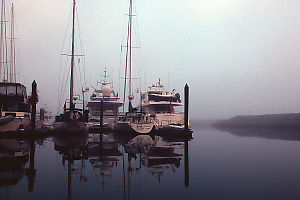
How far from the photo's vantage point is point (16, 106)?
29297mm

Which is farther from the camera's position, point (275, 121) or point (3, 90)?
point (275, 121)

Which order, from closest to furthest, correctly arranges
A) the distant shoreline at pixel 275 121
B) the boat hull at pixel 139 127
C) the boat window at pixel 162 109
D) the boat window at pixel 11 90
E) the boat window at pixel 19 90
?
1. the boat window at pixel 11 90
2. the boat window at pixel 19 90
3. the boat hull at pixel 139 127
4. the boat window at pixel 162 109
5. the distant shoreline at pixel 275 121

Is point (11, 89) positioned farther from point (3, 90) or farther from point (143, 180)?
point (143, 180)

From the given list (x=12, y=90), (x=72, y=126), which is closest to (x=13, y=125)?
(x=12, y=90)

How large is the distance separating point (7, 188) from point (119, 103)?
53.7 metres

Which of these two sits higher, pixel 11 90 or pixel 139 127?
pixel 11 90

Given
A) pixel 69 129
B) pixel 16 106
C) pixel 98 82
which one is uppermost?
pixel 98 82

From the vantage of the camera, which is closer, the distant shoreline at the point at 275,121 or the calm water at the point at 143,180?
the calm water at the point at 143,180

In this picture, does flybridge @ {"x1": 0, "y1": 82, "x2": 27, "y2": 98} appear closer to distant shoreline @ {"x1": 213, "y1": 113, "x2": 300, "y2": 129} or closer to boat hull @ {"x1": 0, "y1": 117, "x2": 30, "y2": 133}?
boat hull @ {"x1": 0, "y1": 117, "x2": 30, "y2": 133}

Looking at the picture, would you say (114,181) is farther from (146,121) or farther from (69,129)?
(146,121)

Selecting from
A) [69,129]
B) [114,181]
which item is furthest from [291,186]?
[69,129]

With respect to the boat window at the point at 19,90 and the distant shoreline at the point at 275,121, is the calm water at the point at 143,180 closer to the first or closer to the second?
the boat window at the point at 19,90

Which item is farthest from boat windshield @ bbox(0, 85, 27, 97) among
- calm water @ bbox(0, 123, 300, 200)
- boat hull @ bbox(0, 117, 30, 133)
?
calm water @ bbox(0, 123, 300, 200)

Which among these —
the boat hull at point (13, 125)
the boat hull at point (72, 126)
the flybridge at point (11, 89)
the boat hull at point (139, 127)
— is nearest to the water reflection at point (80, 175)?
the boat hull at point (13, 125)
